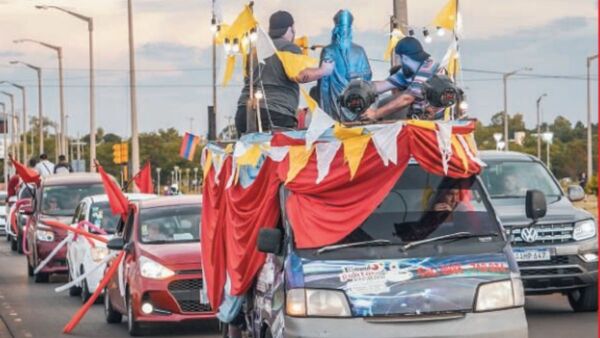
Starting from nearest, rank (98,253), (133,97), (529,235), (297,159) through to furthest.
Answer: (297,159) < (529,235) < (98,253) < (133,97)

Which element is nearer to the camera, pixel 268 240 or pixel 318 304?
pixel 318 304

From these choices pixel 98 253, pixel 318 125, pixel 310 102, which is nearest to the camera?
pixel 318 125

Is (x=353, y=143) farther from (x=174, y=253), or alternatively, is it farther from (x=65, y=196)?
(x=65, y=196)

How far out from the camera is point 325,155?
36.9ft

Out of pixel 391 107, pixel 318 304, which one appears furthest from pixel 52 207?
pixel 318 304

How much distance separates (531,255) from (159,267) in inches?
160

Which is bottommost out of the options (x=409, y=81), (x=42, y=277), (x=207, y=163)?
(x=42, y=277)

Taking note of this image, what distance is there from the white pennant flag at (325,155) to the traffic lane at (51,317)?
600 centimetres

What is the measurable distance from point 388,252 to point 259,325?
1.51 m

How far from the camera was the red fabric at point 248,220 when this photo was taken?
11.9 meters

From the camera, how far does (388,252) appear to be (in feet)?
35.4

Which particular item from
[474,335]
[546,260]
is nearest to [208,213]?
[474,335]

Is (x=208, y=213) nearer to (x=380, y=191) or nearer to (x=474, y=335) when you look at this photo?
(x=380, y=191)

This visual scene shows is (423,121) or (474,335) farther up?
(423,121)
